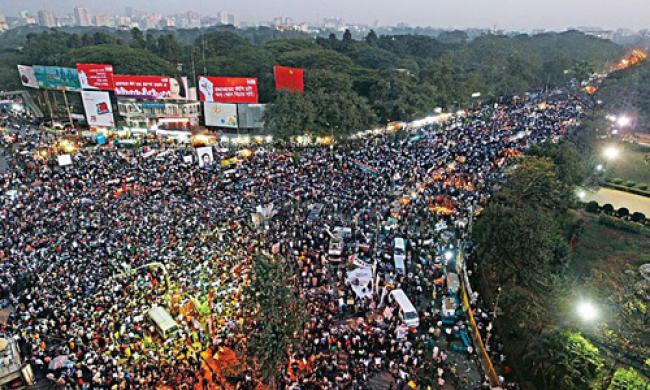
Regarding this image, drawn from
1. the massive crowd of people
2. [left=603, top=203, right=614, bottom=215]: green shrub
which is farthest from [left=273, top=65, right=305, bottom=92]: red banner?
[left=603, top=203, right=614, bottom=215]: green shrub

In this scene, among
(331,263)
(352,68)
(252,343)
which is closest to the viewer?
(252,343)

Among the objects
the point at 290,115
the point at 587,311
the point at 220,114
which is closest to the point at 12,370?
the point at 587,311

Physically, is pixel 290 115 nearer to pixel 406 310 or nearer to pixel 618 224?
pixel 406 310

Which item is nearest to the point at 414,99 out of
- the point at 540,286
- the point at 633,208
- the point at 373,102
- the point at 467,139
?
the point at 373,102

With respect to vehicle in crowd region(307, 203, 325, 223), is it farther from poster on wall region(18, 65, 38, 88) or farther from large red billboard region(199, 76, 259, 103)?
poster on wall region(18, 65, 38, 88)

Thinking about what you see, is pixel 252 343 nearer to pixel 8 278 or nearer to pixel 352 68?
pixel 8 278

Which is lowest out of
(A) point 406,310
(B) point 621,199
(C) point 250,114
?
(B) point 621,199

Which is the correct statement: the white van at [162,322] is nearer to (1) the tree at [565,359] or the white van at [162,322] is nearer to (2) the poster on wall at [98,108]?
(1) the tree at [565,359]
